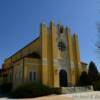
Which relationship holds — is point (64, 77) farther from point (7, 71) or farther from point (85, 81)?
point (7, 71)

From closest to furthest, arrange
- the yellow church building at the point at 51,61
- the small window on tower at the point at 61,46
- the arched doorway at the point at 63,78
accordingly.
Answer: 1. the yellow church building at the point at 51,61
2. the arched doorway at the point at 63,78
3. the small window on tower at the point at 61,46

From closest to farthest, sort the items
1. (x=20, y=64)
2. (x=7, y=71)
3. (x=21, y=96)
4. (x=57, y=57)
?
(x=21, y=96) → (x=20, y=64) → (x=57, y=57) → (x=7, y=71)

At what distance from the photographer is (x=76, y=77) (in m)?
40.0

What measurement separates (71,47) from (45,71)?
9313mm

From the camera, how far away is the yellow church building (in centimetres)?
3488

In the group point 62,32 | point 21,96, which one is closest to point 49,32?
point 62,32

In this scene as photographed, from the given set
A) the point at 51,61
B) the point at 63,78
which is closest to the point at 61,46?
the point at 51,61

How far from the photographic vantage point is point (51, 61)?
3719cm

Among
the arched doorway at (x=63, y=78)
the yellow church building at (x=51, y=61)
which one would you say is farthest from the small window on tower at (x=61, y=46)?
the arched doorway at (x=63, y=78)

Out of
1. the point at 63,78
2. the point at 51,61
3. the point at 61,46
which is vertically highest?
the point at 61,46

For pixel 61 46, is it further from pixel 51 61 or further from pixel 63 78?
pixel 63 78

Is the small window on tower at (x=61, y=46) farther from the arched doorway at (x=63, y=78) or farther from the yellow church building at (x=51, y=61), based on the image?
the arched doorway at (x=63, y=78)

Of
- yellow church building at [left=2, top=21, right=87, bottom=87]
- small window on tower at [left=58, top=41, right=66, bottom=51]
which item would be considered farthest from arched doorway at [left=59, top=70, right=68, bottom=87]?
small window on tower at [left=58, top=41, right=66, bottom=51]

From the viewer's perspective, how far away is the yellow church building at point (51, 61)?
34.9 m
